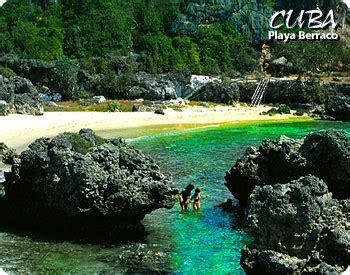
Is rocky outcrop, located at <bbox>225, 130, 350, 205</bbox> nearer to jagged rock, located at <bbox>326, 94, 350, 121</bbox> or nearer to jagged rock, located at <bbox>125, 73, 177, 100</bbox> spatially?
jagged rock, located at <bbox>326, 94, 350, 121</bbox>

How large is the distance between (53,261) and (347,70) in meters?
96.6

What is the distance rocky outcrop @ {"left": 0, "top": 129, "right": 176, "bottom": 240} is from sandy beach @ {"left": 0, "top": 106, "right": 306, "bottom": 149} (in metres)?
16.4

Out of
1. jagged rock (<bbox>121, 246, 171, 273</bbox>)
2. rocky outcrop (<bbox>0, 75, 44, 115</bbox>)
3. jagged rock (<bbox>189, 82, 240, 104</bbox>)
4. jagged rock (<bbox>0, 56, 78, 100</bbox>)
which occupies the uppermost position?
jagged rock (<bbox>0, 56, 78, 100</bbox>)

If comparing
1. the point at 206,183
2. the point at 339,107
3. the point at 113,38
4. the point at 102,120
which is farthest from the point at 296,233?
the point at 113,38

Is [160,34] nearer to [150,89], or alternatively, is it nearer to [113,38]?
[113,38]

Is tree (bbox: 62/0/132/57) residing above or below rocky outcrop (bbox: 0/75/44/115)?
above

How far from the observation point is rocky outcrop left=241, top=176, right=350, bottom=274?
12.0m

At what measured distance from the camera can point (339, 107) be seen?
64688 millimetres

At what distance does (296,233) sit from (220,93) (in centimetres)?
6466

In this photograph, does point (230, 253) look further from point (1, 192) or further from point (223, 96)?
point (223, 96)

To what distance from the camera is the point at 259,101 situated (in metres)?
78.9

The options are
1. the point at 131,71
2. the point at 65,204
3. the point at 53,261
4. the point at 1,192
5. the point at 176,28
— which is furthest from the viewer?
the point at 176,28

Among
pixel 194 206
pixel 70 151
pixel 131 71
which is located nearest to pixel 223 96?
pixel 131 71

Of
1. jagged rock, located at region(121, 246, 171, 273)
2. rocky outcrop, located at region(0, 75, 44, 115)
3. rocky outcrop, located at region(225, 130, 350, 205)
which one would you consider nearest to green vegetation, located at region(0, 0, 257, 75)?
rocky outcrop, located at region(0, 75, 44, 115)
